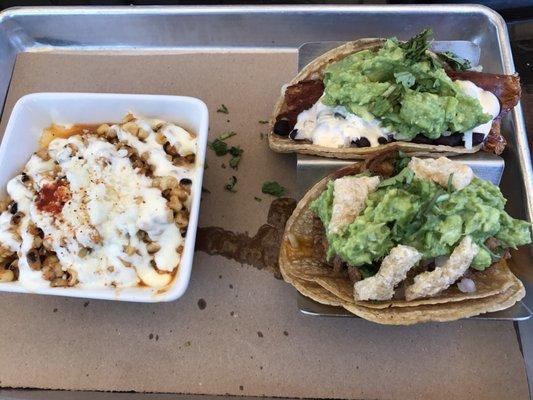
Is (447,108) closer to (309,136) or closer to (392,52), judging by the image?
(392,52)

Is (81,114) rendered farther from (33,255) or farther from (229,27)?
(229,27)

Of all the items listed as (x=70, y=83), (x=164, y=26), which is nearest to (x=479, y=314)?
(x=164, y=26)

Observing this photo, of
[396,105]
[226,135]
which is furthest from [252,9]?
[396,105]

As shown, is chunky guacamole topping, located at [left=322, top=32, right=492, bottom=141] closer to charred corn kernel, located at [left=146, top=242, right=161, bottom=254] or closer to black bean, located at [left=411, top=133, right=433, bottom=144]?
black bean, located at [left=411, top=133, right=433, bottom=144]

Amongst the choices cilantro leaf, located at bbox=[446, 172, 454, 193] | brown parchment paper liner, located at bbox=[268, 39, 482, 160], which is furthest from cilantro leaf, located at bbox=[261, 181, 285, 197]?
cilantro leaf, located at bbox=[446, 172, 454, 193]

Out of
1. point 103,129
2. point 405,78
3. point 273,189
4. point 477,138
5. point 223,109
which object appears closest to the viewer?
point 405,78
